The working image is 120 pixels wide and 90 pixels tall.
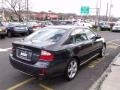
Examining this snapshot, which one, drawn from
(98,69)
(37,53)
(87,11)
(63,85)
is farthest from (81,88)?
(87,11)

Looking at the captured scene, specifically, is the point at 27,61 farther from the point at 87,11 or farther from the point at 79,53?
the point at 87,11

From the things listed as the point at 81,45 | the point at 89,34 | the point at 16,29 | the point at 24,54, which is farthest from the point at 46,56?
the point at 16,29

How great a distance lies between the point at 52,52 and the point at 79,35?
6.14 ft

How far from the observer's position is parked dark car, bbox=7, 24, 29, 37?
20.0m

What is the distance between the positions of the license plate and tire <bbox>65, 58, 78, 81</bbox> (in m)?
1.12

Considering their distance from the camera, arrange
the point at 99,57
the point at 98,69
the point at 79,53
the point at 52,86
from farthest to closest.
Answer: the point at 99,57 < the point at 98,69 < the point at 79,53 < the point at 52,86

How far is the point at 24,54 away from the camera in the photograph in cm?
569

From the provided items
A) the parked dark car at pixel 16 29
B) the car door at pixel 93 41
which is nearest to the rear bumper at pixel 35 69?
the car door at pixel 93 41

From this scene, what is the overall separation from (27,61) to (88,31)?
3111 millimetres

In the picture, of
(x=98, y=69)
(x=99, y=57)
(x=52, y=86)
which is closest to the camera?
(x=52, y=86)

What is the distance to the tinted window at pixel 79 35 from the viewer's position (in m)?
6.66

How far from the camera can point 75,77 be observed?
659cm

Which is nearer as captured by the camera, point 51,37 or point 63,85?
point 63,85

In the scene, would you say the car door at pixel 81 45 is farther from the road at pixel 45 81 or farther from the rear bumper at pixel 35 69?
the rear bumper at pixel 35 69
